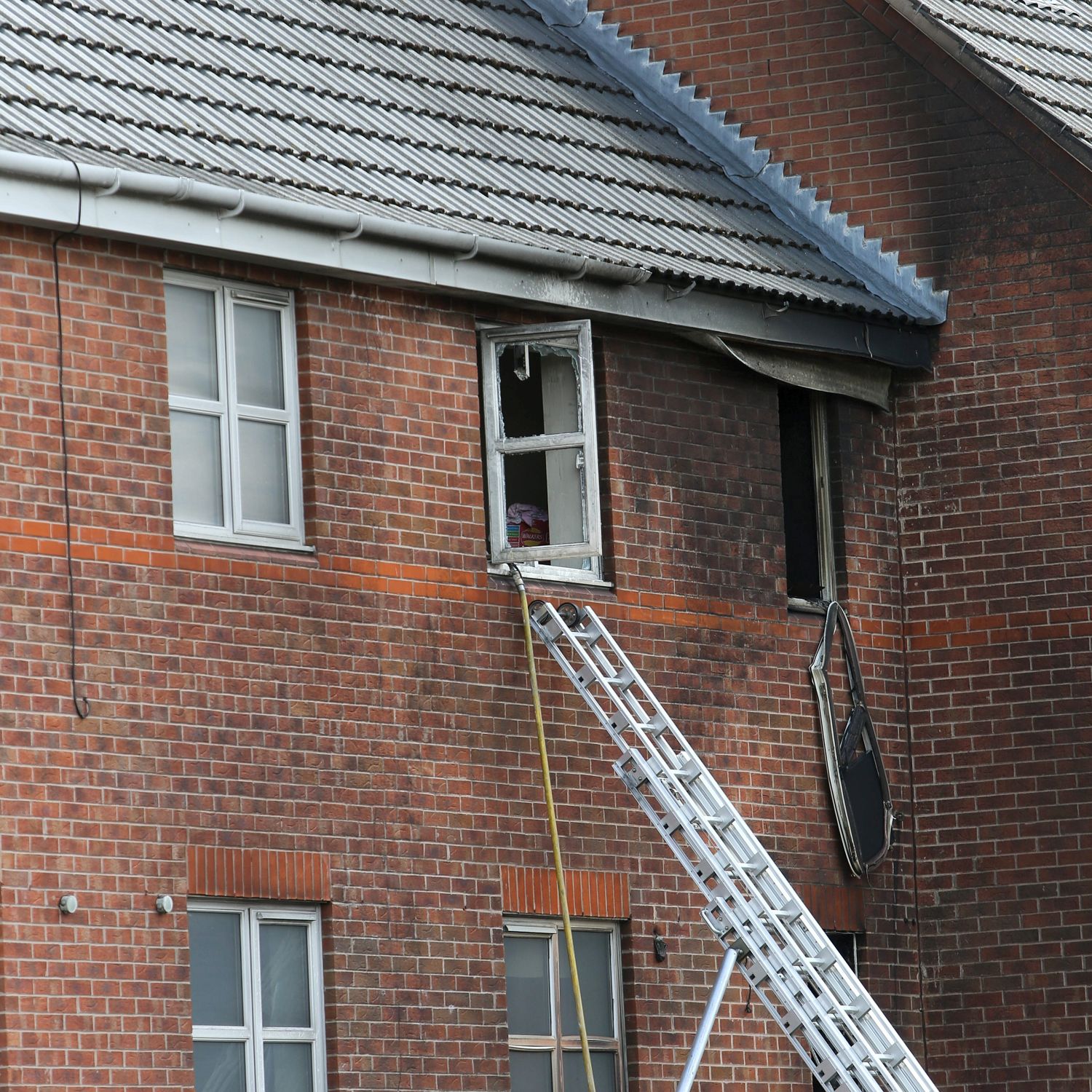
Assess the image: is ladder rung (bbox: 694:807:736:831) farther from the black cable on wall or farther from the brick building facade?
the black cable on wall

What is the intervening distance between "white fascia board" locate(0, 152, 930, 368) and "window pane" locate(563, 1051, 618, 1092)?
15.0 ft

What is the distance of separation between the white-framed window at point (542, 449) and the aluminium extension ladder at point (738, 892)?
50 cm

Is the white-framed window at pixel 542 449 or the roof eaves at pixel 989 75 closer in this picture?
the white-framed window at pixel 542 449

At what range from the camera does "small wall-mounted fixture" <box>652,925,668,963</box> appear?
17.9 metres

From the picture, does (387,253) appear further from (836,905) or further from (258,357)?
(836,905)

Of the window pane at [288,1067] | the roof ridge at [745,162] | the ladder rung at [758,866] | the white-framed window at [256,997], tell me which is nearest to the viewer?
the white-framed window at [256,997]

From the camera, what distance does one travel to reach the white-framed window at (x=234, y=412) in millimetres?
15977

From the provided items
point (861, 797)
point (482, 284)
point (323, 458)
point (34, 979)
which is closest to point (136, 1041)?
point (34, 979)

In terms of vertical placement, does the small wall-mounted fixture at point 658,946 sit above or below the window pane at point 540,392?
below

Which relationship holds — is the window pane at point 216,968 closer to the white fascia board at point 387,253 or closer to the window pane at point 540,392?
the white fascia board at point 387,253

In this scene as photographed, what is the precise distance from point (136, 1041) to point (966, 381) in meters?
8.18

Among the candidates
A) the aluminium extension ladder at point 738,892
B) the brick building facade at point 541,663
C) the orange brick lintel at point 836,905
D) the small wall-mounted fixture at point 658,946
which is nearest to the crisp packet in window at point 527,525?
the brick building facade at point 541,663

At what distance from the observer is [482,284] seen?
56.9 feet

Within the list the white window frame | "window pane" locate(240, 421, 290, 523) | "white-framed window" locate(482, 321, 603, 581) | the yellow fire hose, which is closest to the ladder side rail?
the yellow fire hose
